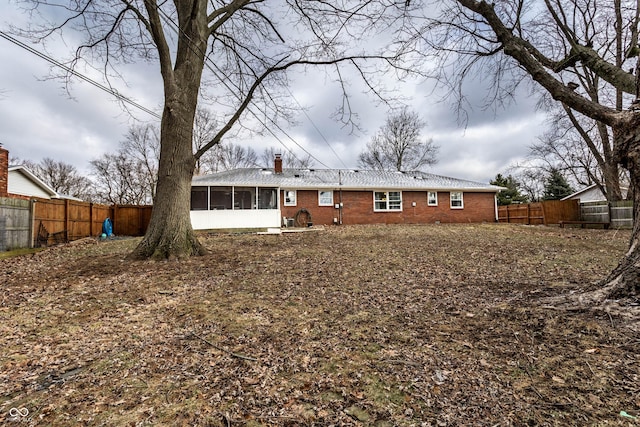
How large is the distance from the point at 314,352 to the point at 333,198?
16.2 metres

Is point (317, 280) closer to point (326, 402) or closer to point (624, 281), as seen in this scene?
point (326, 402)

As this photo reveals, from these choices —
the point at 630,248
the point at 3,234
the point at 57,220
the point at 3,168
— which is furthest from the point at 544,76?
the point at 3,168

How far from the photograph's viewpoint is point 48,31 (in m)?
6.97

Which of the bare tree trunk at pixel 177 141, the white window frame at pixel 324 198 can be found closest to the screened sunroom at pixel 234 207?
the white window frame at pixel 324 198

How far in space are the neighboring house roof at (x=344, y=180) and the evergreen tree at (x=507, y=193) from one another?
15.0m

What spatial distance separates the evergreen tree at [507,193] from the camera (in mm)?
32812

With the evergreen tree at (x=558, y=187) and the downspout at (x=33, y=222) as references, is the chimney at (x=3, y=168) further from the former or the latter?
the evergreen tree at (x=558, y=187)

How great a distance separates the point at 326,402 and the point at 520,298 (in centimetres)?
313

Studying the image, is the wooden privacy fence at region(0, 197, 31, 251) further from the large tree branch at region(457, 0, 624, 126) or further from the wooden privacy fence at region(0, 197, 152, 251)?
the large tree branch at region(457, 0, 624, 126)

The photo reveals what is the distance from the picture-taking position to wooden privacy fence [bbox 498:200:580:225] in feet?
57.8

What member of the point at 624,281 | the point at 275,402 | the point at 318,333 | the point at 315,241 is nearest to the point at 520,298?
the point at 624,281

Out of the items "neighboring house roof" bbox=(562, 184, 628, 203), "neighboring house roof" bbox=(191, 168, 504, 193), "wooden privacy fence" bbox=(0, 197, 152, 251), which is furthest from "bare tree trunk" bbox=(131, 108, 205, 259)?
"neighboring house roof" bbox=(562, 184, 628, 203)

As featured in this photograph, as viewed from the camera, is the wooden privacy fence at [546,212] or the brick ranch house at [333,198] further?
the wooden privacy fence at [546,212]

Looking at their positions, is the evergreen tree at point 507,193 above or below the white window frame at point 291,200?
above
